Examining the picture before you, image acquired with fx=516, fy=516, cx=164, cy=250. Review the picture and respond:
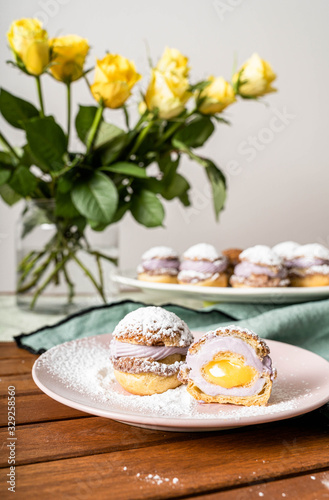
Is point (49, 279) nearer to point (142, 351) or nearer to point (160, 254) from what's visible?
point (160, 254)

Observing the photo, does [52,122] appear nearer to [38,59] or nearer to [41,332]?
[38,59]

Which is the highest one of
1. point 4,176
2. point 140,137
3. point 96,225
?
point 140,137

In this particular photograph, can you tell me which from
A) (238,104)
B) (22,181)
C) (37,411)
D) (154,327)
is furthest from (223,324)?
(238,104)

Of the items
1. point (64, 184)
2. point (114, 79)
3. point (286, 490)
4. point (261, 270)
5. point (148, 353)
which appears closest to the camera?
point (286, 490)

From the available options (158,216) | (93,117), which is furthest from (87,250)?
(93,117)

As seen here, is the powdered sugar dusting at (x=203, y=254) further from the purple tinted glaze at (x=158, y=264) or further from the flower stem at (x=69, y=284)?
the flower stem at (x=69, y=284)

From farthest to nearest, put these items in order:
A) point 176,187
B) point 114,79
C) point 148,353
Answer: point 176,187 < point 114,79 < point 148,353

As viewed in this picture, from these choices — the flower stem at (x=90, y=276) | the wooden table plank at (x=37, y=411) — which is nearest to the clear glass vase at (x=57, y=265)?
the flower stem at (x=90, y=276)

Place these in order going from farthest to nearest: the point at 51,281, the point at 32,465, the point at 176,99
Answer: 1. the point at 51,281
2. the point at 176,99
3. the point at 32,465
